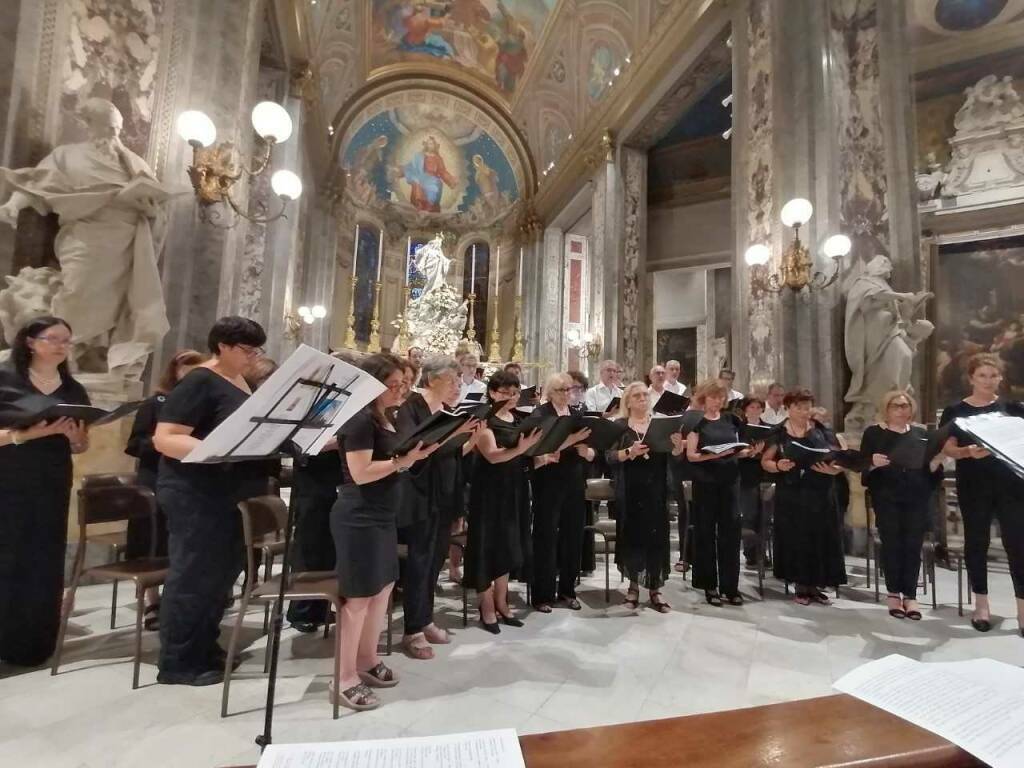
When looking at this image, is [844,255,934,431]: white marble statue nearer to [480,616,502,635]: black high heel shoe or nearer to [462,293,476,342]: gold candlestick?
[480,616,502,635]: black high heel shoe

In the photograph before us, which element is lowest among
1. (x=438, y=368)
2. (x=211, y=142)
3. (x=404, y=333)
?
(x=438, y=368)

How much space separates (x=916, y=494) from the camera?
15.0 ft

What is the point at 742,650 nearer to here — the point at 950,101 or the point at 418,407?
the point at 418,407

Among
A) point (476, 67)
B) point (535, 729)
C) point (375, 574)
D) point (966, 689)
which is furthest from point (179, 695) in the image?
point (476, 67)

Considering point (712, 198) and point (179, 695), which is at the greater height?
point (712, 198)

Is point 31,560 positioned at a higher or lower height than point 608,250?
lower

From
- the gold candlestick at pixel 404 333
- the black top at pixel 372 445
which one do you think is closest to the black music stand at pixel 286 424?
the black top at pixel 372 445

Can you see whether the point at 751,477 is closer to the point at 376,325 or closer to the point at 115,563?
the point at 115,563

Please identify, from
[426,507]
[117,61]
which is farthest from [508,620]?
[117,61]

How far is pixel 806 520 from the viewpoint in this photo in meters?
5.04

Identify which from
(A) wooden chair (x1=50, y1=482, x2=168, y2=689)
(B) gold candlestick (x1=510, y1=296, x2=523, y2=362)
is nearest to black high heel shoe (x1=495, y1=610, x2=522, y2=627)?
(A) wooden chair (x1=50, y1=482, x2=168, y2=689)

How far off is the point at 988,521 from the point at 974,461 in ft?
1.53

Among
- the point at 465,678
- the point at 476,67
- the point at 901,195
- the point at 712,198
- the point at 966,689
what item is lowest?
the point at 465,678

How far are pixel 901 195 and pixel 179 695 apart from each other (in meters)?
9.81
